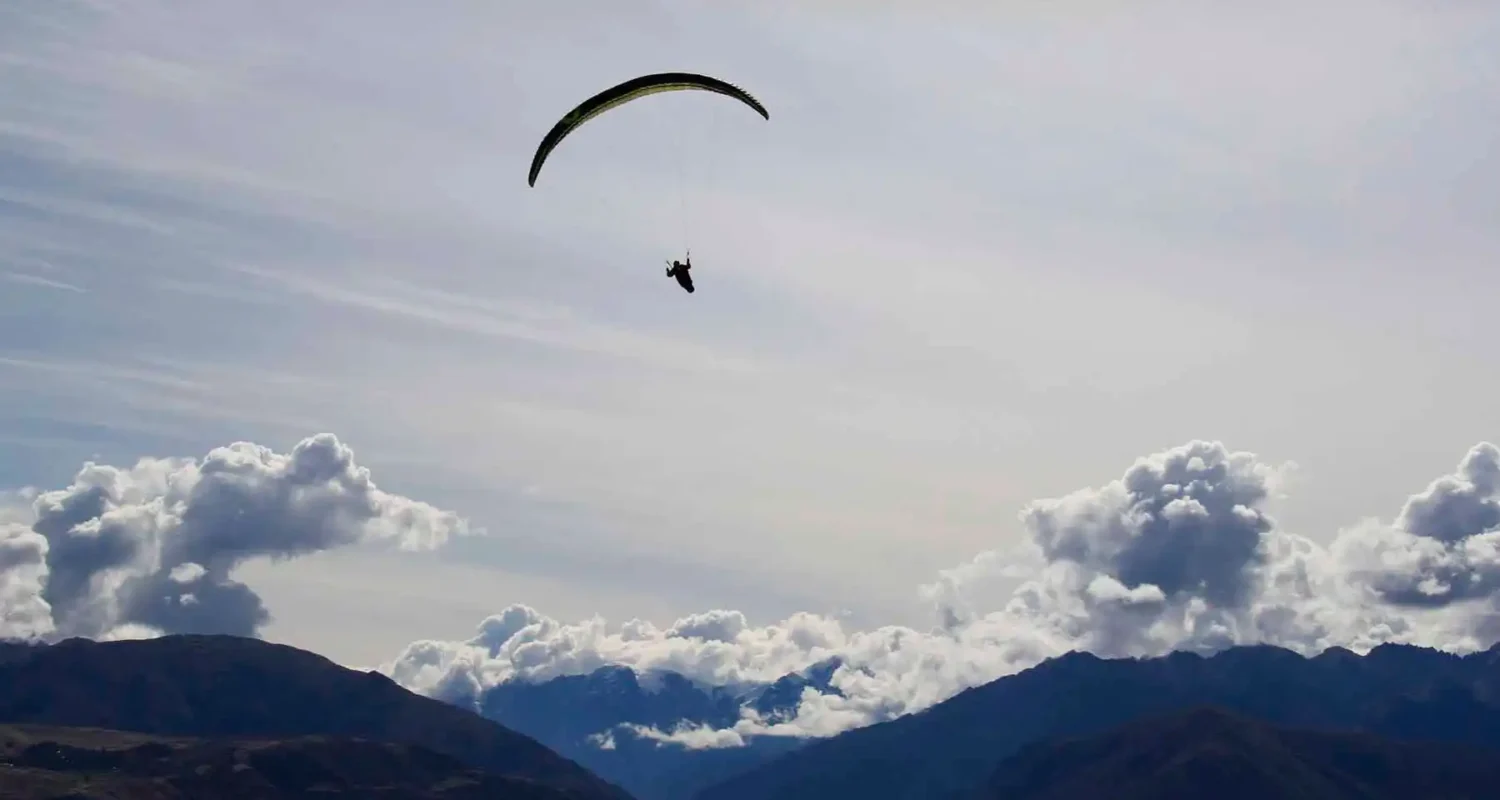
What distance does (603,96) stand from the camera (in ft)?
259

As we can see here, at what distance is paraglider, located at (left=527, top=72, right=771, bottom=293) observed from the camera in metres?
78.9

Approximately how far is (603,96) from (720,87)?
6.76 meters

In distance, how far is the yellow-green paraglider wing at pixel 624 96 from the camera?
7894 centimetres

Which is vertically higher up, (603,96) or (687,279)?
(603,96)

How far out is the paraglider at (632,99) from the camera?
78.9 metres

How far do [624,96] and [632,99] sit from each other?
70 cm

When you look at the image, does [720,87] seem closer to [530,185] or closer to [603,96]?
[603,96]

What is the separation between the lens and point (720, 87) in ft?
261

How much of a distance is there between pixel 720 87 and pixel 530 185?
12812 millimetres

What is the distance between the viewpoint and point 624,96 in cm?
7938

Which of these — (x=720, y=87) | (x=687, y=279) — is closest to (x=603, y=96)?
(x=720, y=87)

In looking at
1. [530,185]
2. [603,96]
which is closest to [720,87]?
[603,96]

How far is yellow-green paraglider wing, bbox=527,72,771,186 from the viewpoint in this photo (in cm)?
7894

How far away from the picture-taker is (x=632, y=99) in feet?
262
